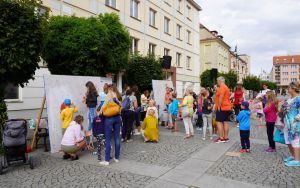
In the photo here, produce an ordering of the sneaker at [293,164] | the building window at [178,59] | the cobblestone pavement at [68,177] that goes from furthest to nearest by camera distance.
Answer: the building window at [178,59] → the sneaker at [293,164] → the cobblestone pavement at [68,177]

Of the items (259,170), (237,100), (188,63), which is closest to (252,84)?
(188,63)

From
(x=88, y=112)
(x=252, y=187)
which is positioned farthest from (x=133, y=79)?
(x=252, y=187)

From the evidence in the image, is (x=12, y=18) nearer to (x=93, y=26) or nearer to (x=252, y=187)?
(x=93, y=26)

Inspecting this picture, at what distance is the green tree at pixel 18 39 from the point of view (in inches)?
276

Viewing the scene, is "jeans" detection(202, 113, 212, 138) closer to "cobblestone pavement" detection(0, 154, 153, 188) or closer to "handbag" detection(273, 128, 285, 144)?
"handbag" detection(273, 128, 285, 144)

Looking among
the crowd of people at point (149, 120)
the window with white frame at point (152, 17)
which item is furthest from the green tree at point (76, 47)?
the window with white frame at point (152, 17)

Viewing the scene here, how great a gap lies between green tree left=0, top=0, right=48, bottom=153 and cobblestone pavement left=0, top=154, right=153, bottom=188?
220cm

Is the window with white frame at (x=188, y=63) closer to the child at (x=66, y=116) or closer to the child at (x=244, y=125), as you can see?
the child at (x=244, y=125)

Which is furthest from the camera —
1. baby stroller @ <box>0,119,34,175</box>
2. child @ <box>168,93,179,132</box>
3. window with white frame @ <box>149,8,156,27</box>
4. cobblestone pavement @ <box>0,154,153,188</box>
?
window with white frame @ <box>149,8,156,27</box>

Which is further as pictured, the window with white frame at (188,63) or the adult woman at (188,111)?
the window with white frame at (188,63)

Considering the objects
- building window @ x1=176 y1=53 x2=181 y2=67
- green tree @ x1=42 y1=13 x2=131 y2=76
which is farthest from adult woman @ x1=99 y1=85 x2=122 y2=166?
building window @ x1=176 y1=53 x2=181 y2=67

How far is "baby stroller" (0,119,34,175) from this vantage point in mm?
6211

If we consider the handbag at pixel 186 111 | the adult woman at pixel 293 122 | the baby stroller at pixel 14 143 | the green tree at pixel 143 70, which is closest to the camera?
the baby stroller at pixel 14 143

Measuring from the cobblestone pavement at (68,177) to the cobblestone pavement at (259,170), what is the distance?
1.85 meters
